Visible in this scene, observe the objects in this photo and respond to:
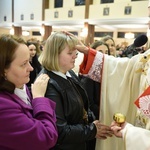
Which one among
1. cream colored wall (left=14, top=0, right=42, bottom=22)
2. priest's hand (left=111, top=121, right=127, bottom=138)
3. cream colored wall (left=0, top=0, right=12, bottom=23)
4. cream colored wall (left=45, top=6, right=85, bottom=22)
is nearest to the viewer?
priest's hand (left=111, top=121, right=127, bottom=138)

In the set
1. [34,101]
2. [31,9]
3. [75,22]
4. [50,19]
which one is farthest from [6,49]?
[31,9]

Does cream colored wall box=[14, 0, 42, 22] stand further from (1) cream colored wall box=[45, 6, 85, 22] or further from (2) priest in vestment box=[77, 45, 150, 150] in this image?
(2) priest in vestment box=[77, 45, 150, 150]

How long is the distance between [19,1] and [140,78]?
16529 mm

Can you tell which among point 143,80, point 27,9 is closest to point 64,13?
point 27,9

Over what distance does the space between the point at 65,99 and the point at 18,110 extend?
51cm

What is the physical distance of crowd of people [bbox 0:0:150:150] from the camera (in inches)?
37.7

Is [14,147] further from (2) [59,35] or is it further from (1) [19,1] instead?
(1) [19,1]

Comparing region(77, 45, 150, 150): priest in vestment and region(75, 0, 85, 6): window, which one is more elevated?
region(75, 0, 85, 6): window

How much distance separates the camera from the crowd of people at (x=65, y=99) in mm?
957

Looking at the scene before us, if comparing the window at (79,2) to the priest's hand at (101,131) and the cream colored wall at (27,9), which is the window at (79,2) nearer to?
the cream colored wall at (27,9)

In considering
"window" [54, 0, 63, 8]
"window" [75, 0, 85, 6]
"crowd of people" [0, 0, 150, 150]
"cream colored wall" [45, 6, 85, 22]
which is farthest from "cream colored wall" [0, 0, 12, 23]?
"crowd of people" [0, 0, 150, 150]

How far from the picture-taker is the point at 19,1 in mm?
16328

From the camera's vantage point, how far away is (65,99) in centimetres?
142

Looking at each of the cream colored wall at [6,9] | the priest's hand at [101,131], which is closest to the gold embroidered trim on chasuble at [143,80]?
the priest's hand at [101,131]
